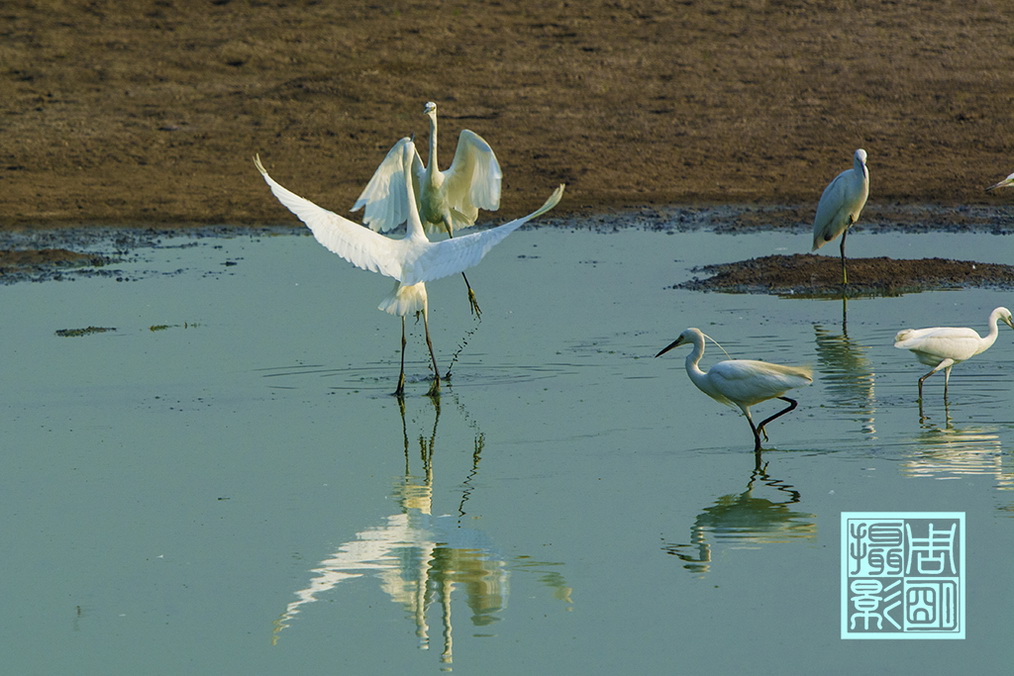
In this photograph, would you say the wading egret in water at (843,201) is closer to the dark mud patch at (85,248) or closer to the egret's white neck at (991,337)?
the egret's white neck at (991,337)

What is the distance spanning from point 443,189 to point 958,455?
5.54 meters

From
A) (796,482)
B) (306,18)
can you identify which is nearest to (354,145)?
(306,18)

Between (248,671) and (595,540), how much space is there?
1822 millimetres

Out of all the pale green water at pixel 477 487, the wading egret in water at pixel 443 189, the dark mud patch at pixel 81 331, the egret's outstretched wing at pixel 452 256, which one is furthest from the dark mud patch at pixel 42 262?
the egret's outstretched wing at pixel 452 256

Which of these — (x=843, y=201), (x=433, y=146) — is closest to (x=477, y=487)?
(x=433, y=146)

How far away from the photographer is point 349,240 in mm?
8680

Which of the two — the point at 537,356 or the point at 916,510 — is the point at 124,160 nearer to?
the point at 537,356

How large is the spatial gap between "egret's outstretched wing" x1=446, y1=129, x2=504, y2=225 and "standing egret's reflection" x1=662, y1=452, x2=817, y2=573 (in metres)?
4.90

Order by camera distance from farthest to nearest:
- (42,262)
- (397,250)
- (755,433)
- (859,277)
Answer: (42,262) < (859,277) < (397,250) < (755,433)

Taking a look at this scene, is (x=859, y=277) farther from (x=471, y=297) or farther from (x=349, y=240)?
(x=349, y=240)

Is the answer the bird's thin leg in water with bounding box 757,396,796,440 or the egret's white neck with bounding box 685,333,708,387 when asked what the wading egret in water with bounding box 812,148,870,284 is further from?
the egret's white neck with bounding box 685,333,708,387

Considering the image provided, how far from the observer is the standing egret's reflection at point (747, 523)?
6199 mm

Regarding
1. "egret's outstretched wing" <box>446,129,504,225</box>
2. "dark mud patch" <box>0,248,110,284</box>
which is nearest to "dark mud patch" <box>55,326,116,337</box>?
"dark mud patch" <box>0,248,110,284</box>

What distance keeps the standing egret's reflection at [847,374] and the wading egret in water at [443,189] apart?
278 centimetres
